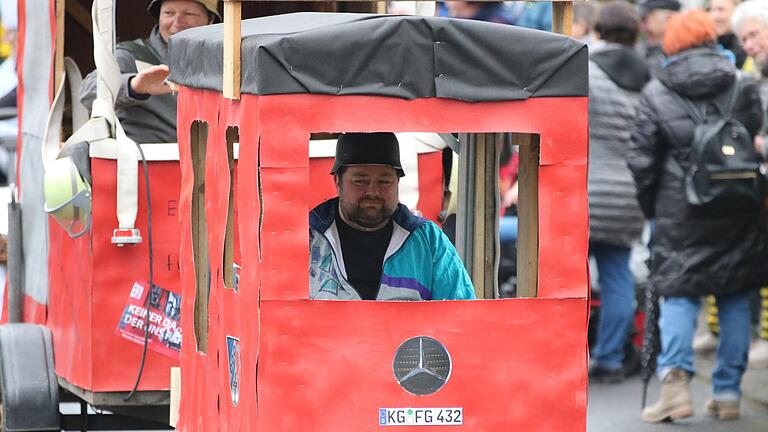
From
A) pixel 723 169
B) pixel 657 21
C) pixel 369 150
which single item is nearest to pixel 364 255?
pixel 369 150

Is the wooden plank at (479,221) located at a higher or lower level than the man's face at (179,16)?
lower

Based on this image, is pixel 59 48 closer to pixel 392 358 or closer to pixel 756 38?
pixel 392 358

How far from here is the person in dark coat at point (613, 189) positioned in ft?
32.9

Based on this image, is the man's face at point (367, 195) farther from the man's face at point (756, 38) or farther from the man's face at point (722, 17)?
the man's face at point (722, 17)

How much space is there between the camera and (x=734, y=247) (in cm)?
872

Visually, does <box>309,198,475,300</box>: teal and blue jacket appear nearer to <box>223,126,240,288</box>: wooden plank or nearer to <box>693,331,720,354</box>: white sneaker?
<box>223,126,240,288</box>: wooden plank

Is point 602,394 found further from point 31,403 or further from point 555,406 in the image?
point 555,406

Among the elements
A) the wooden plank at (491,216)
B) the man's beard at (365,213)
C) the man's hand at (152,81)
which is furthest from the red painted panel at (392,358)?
the man's hand at (152,81)

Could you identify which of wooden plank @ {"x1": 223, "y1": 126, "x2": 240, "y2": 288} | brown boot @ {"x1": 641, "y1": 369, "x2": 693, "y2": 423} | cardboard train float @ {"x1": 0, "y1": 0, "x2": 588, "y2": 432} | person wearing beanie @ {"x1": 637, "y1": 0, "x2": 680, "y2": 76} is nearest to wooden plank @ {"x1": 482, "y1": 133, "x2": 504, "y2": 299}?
cardboard train float @ {"x1": 0, "y1": 0, "x2": 588, "y2": 432}

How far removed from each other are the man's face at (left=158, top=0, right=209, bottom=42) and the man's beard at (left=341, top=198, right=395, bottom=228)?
171 centimetres

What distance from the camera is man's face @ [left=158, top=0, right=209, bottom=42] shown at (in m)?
7.04

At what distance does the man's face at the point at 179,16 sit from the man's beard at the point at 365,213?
1707 mm

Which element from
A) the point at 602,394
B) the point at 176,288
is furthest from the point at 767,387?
the point at 176,288

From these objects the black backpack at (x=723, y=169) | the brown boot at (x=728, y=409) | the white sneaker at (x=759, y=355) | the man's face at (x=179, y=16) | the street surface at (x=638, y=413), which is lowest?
the street surface at (x=638, y=413)
